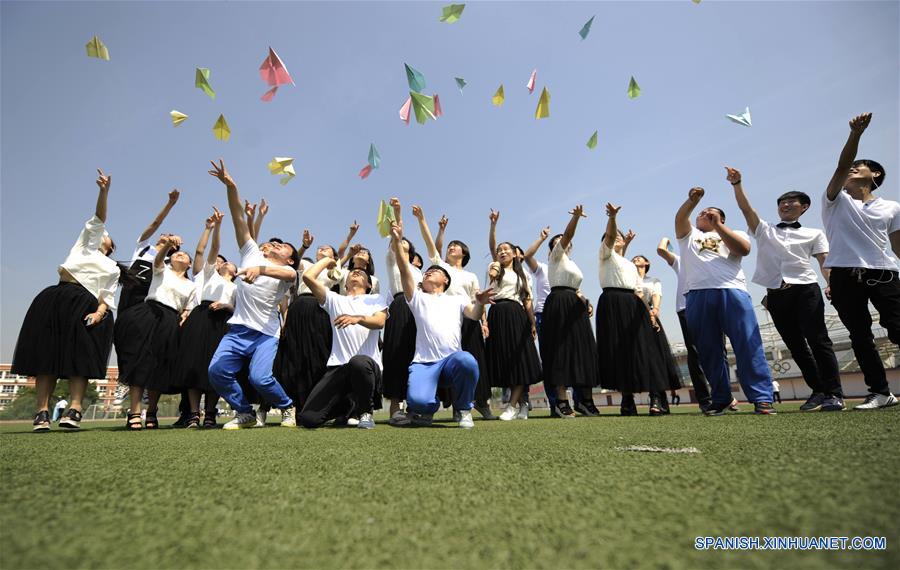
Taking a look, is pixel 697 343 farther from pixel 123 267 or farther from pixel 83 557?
pixel 123 267

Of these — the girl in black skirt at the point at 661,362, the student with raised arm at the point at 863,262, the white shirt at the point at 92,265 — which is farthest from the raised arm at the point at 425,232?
the student with raised arm at the point at 863,262

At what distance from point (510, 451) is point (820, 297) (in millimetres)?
4135

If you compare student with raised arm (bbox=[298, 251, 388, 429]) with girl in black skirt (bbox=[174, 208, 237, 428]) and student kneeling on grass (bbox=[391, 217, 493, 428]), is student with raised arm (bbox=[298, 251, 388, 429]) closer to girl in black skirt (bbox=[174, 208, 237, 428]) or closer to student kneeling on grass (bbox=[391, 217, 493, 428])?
student kneeling on grass (bbox=[391, 217, 493, 428])

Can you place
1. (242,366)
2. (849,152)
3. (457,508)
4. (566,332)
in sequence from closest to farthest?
(457,508)
(849,152)
(242,366)
(566,332)

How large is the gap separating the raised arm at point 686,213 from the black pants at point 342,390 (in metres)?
3.54

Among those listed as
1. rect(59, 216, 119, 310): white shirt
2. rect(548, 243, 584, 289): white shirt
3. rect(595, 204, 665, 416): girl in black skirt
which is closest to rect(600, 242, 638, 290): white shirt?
rect(595, 204, 665, 416): girl in black skirt

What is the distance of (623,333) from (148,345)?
5589 millimetres

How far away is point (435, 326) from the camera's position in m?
4.55

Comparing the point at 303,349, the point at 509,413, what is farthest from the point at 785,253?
the point at 303,349

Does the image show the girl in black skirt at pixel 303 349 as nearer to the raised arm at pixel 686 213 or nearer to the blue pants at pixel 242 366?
the blue pants at pixel 242 366

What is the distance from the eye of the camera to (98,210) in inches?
182

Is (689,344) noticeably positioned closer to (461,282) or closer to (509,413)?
(509,413)

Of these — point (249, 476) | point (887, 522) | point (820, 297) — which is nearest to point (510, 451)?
point (249, 476)

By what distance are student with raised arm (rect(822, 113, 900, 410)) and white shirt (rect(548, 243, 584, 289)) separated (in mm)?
2502
